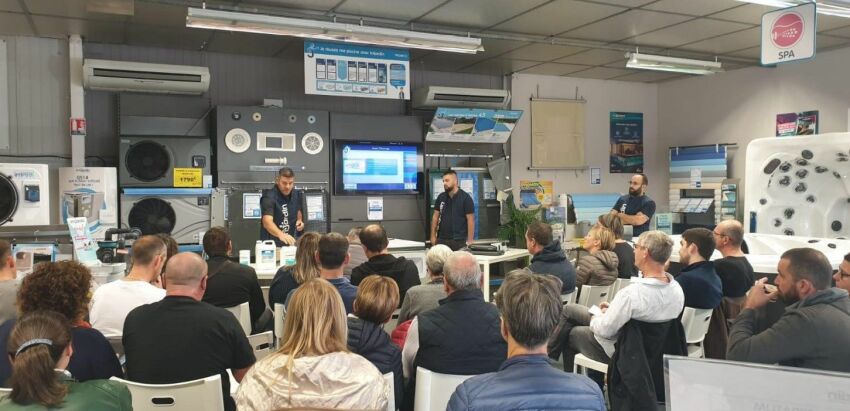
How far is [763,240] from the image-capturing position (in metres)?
6.89

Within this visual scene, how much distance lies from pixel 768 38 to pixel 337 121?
15.8ft

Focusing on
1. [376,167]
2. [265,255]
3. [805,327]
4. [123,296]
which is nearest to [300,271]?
[123,296]

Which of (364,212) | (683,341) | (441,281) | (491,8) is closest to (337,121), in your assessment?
(364,212)

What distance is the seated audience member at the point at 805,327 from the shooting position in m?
2.51

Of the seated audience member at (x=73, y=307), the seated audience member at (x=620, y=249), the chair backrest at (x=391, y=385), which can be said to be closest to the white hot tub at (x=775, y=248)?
the seated audience member at (x=620, y=249)

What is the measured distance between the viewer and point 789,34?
5.79 meters

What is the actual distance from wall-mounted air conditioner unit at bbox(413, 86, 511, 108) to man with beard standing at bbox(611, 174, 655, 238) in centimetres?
222

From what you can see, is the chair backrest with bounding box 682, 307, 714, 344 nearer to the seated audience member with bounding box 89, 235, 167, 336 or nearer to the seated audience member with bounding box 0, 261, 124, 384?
the seated audience member with bounding box 89, 235, 167, 336

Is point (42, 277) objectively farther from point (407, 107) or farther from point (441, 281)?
point (407, 107)

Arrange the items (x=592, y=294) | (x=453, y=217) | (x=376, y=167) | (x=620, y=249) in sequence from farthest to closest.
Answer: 1. (x=376, y=167)
2. (x=453, y=217)
3. (x=620, y=249)
4. (x=592, y=294)

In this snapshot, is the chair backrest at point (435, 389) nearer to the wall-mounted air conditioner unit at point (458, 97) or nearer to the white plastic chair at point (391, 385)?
→ the white plastic chair at point (391, 385)

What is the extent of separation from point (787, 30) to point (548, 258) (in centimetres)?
315

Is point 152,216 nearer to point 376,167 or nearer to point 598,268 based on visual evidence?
point 376,167

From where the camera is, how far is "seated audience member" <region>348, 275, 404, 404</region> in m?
2.75
